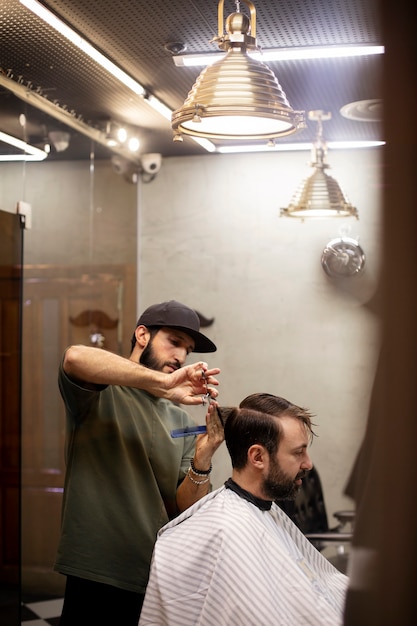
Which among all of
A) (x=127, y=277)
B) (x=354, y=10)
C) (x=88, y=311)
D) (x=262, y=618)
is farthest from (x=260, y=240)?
(x=262, y=618)

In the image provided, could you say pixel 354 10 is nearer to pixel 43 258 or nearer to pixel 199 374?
pixel 199 374

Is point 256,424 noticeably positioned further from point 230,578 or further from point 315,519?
point 315,519

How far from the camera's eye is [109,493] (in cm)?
230

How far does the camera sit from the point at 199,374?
211 centimetres

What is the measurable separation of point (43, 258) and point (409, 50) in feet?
12.9

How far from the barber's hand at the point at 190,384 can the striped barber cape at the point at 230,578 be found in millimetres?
308

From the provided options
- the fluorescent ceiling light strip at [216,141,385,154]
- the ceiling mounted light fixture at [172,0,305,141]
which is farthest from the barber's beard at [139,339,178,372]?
the fluorescent ceiling light strip at [216,141,385,154]

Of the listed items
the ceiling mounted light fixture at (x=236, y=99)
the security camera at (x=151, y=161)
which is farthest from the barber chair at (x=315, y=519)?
the security camera at (x=151, y=161)

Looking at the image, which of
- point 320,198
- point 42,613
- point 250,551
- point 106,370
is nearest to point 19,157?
point 320,198

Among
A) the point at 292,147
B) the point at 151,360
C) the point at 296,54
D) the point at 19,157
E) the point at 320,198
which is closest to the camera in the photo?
the point at 151,360

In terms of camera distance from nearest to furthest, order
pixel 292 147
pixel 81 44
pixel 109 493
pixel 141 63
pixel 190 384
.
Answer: pixel 190 384 → pixel 109 493 → pixel 81 44 → pixel 141 63 → pixel 292 147

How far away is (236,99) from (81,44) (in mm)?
1519

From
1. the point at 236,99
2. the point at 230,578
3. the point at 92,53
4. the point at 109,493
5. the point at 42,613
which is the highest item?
the point at 92,53

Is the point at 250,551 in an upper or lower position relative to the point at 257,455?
lower
